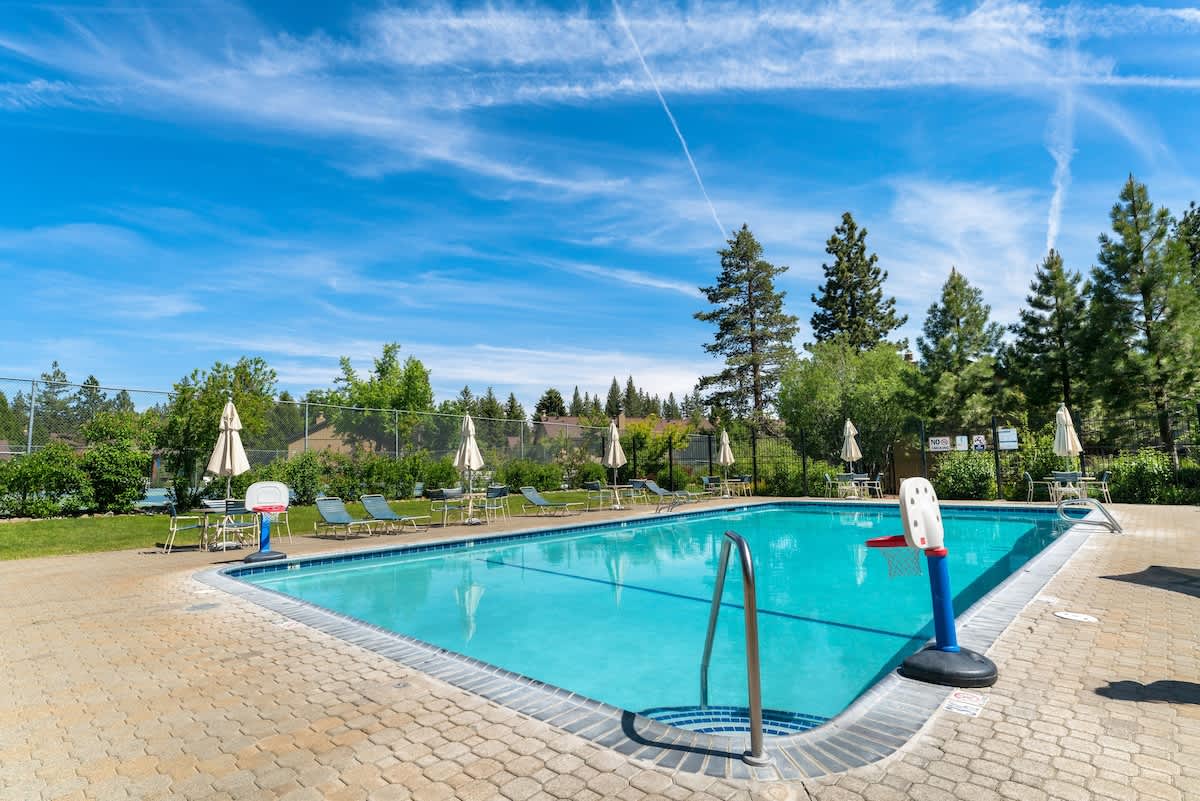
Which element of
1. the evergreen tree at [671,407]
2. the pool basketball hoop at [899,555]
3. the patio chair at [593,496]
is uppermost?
the evergreen tree at [671,407]

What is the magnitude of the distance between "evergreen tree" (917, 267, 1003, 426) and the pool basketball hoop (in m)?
23.6

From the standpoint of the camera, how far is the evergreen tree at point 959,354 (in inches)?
939

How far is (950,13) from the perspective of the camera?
7.95 meters

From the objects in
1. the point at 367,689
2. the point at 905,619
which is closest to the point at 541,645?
the point at 367,689

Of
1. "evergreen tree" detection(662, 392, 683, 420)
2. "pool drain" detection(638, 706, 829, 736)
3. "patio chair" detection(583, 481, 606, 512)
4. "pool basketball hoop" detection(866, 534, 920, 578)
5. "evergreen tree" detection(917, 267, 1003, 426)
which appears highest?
"evergreen tree" detection(662, 392, 683, 420)

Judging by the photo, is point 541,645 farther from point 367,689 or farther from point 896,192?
point 896,192

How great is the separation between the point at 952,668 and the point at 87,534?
1248 cm

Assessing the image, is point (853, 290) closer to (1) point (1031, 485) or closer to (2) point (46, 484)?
(1) point (1031, 485)

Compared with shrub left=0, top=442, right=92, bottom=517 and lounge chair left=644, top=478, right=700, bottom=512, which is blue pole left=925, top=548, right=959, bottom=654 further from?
shrub left=0, top=442, right=92, bottom=517

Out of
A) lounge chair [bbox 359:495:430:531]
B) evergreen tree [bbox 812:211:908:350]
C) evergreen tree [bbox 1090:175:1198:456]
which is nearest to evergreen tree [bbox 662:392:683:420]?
evergreen tree [bbox 812:211:908:350]

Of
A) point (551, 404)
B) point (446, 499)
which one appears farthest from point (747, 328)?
point (551, 404)

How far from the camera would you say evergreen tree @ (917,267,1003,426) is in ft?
78.2

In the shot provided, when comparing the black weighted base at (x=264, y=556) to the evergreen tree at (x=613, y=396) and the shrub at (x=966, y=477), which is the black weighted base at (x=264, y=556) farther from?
the evergreen tree at (x=613, y=396)

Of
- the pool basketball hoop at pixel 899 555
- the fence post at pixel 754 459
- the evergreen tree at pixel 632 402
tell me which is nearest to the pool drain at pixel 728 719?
the pool basketball hoop at pixel 899 555
